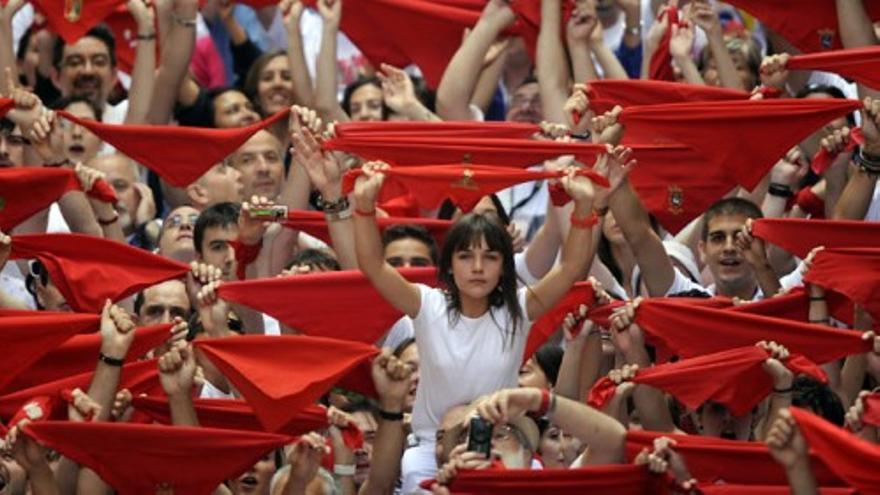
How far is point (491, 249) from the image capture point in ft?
38.5

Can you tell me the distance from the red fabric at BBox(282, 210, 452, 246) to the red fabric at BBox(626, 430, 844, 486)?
2012mm

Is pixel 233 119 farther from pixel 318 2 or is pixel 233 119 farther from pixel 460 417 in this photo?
pixel 460 417

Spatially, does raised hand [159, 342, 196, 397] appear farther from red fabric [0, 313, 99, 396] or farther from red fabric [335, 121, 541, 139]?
red fabric [335, 121, 541, 139]

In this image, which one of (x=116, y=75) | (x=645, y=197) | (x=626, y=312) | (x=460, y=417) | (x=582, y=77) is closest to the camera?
(x=460, y=417)

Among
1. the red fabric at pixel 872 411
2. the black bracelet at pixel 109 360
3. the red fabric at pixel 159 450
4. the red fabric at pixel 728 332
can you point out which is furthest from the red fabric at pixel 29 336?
the red fabric at pixel 872 411

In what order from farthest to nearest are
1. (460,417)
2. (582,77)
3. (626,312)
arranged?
(582,77) → (626,312) → (460,417)

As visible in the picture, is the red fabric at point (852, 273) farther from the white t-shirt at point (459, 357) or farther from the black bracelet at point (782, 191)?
the black bracelet at point (782, 191)

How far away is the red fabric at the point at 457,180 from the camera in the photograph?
1226 centimetres

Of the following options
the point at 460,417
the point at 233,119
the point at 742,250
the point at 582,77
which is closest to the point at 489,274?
the point at 460,417

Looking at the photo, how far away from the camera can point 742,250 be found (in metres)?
12.9

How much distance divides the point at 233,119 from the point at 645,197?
276cm

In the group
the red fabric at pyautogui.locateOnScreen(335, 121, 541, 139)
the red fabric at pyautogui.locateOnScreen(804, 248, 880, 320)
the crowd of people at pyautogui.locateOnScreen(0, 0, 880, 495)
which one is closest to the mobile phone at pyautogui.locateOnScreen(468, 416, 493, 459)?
the crowd of people at pyautogui.locateOnScreen(0, 0, 880, 495)

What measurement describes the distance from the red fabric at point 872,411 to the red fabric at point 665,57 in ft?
12.1

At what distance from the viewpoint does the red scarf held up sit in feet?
42.5
